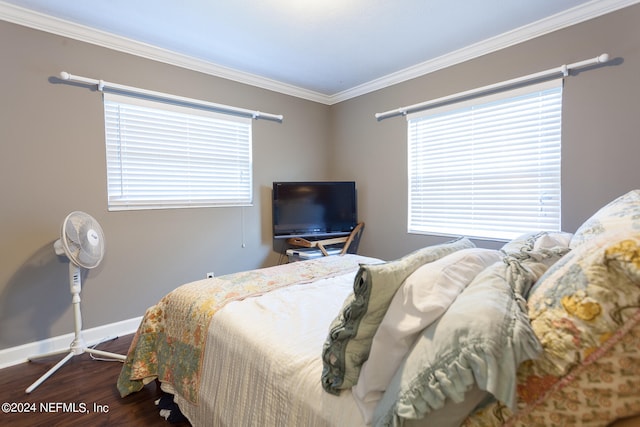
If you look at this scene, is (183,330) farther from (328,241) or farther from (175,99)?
(175,99)

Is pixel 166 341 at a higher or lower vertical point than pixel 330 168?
lower

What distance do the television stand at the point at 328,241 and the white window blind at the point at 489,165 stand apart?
682mm

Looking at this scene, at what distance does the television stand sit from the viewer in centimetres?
353

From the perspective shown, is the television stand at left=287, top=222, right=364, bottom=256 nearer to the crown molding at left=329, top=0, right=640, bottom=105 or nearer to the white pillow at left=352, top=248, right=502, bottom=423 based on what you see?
the crown molding at left=329, top=0, right=640, bottom=105

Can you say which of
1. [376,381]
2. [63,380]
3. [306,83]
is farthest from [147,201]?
[376,381]

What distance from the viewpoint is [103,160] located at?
2688 mm

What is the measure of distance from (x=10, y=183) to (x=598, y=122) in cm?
439

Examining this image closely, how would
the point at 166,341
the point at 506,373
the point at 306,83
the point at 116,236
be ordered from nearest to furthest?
the point at 506,373 < the point at 166,341 < the point at 116,236 < the point at 306,83

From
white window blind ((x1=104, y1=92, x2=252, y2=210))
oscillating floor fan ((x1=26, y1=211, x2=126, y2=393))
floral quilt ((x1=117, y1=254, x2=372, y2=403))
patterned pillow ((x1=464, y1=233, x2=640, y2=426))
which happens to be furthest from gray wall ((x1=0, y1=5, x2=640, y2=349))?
patterned pillow ((x1=464, y1=233, x2=640, y2=426))

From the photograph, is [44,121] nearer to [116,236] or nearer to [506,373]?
[116,236]

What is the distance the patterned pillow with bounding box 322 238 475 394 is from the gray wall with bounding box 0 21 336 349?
2564 mm

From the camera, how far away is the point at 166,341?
1.79m

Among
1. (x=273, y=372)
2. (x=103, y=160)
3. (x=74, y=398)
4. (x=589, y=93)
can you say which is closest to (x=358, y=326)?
(x=273, y=372)

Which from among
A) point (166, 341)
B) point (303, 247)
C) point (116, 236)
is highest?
point (116, 236)
